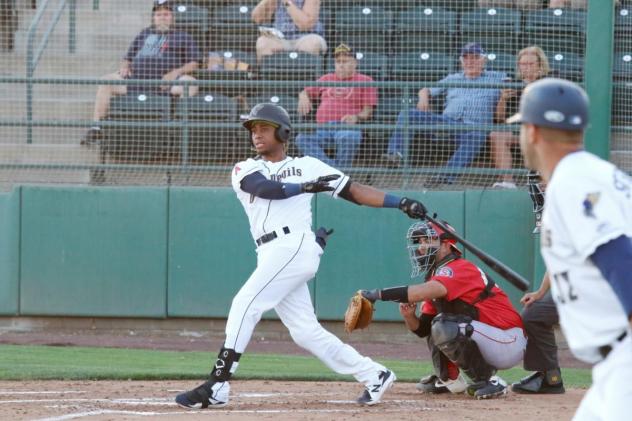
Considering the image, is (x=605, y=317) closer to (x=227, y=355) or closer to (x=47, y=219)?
(x=227, y=355)

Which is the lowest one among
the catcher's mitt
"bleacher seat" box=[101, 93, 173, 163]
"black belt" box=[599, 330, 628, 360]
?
the catcher's mitt

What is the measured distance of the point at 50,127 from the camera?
1162 centimetres

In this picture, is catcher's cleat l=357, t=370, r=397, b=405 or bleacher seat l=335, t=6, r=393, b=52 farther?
bleacher seat l=335, t=6, r=393, b=52

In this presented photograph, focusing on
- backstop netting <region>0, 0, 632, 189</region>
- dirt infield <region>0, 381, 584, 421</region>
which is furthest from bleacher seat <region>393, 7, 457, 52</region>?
dirt infield <region>0, 381, 584, 421</region>

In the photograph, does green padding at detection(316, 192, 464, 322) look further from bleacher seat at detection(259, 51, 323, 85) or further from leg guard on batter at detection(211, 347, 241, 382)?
leg guard on batter at detection(211, 347, 241, 382)

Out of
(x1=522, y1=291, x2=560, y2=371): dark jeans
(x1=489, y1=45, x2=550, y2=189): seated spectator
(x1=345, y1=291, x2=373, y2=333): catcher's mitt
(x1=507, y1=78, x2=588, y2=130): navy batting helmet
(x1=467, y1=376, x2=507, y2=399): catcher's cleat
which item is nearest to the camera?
(x1=507, y1=78, x2=588, y2=130): navy batting helmet

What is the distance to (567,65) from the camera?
1092 centimetres

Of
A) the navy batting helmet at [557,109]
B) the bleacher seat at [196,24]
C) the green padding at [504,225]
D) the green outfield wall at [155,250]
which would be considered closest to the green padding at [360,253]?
the green outfield wall at [155,250]

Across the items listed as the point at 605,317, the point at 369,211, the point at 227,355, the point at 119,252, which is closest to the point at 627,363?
the point at 605,317

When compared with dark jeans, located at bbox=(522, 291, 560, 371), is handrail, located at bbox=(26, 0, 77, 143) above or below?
above

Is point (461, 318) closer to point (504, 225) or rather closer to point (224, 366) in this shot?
point (224, 366)

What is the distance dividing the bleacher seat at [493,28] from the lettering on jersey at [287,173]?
17.1ft

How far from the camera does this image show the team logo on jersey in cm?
327

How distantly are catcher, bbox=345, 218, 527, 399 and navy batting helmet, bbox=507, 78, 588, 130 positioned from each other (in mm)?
3042
